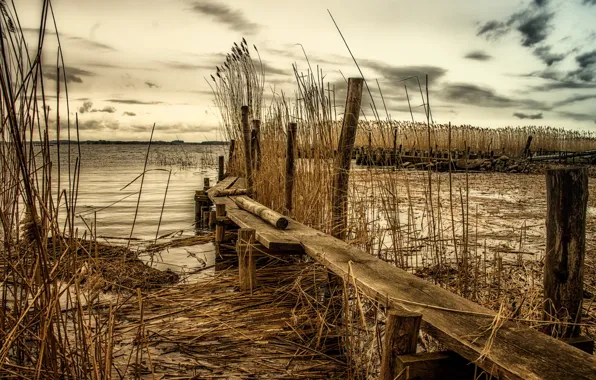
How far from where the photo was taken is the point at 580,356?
167 cm

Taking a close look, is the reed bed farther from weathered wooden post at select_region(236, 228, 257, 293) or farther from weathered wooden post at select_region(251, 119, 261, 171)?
weathered wooden post at select_region(236, 228, 257, 293)

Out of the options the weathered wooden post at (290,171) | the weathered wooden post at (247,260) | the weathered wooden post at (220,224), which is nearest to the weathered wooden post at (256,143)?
the weathered wooden post at (220,224)

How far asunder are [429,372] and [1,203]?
1.96 m

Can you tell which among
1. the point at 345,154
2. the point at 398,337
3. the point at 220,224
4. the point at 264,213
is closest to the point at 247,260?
the point at 264,213

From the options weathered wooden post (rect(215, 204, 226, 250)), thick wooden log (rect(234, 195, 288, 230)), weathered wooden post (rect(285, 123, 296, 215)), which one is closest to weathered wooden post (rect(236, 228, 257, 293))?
thick wooden log (rect(234, 195, 288, 230))

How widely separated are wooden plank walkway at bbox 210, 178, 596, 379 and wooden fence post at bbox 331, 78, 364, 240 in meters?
0.98

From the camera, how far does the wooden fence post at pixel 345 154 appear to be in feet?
12.9

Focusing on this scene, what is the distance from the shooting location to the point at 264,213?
4.59 metres

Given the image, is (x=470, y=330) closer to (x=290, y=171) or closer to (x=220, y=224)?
(x=290, y=171)

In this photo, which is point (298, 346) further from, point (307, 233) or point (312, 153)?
point (312, 153)

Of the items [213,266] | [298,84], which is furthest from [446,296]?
Answer: [213,266]

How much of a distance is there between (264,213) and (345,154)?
110 centimetres

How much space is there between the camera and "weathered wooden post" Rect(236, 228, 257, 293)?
158 inches

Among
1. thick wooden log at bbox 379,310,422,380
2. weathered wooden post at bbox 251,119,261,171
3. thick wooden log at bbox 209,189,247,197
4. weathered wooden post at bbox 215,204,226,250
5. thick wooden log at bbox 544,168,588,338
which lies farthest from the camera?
weathered wooden post at bbox 251,119,261,171
